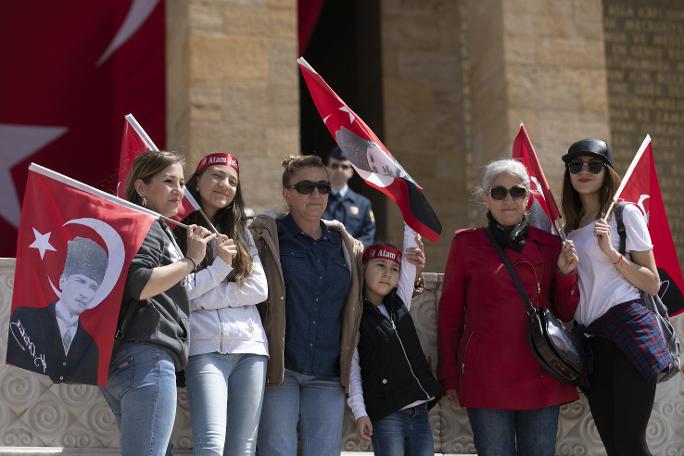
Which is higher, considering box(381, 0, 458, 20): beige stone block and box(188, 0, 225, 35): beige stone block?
box(381, 0, 458, 20): beige stone block

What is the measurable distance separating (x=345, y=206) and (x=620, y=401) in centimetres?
349

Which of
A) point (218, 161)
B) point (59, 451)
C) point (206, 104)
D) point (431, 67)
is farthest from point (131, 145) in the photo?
point (431, 67)

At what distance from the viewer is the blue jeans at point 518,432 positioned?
17.8ft

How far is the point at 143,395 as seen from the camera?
4582mm

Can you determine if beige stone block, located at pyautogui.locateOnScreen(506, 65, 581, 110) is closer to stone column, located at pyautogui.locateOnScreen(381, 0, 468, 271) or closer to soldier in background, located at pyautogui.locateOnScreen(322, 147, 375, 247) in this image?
soldier in background, located at pyautogui.locateOnScreen(322, 147, 375, 247)

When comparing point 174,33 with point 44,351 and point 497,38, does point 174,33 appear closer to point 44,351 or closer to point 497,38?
point 497,38

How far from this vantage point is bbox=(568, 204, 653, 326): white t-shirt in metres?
5.58

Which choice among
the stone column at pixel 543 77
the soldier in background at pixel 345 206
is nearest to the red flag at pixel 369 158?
the soldier in background at pixel 345 206

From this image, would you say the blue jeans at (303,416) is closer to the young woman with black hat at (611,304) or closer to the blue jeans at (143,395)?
the blue jeans at (143,395)

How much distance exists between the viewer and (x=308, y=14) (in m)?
12.1

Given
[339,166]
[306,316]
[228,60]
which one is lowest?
[306,316]

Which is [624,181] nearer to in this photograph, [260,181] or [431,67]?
[260,181]

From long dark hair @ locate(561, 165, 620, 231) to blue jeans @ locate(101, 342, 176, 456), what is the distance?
2.34 meters

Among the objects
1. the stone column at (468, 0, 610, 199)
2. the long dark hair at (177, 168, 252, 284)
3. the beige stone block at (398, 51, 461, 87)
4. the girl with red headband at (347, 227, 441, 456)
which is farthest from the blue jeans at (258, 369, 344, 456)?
the beige stone block at (398, 51, 461, 87)
